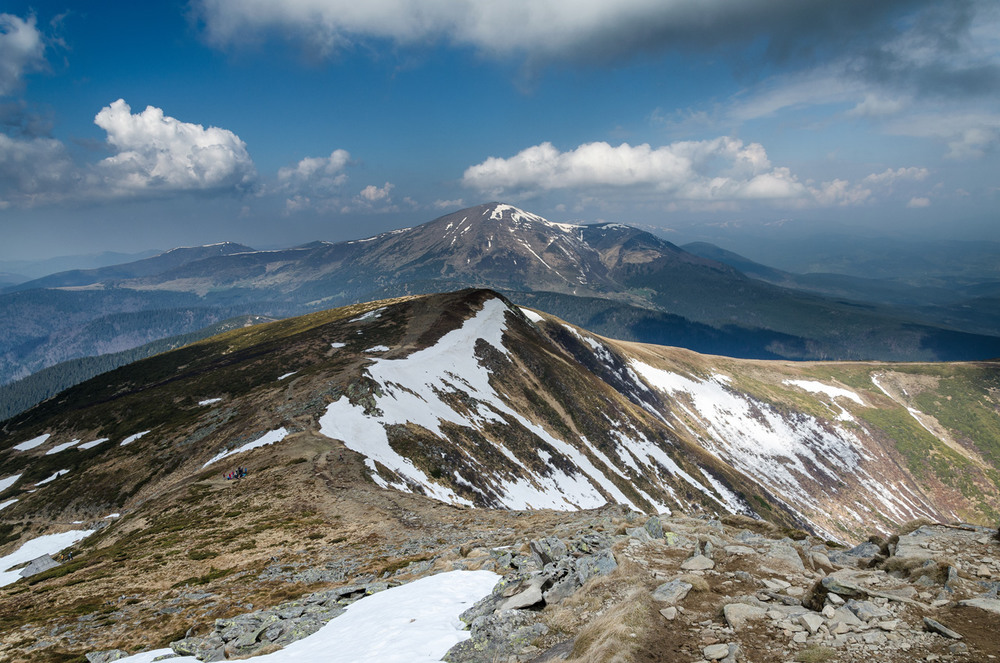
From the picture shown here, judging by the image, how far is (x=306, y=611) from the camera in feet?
62.0

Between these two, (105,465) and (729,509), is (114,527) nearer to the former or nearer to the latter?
(105,465)

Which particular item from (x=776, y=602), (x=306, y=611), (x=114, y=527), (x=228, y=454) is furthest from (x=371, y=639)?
(x=228, y=454)

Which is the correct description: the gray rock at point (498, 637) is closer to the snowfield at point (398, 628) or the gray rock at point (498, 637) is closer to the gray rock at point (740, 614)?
the snowfield at point (398, 628)

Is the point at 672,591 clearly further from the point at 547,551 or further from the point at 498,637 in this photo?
the point at 547,551

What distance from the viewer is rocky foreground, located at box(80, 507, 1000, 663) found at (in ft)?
33.2

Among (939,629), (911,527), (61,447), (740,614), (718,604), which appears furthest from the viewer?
(61,447)

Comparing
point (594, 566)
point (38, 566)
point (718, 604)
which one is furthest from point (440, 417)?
point (718, 604)

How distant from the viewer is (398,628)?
14781mm

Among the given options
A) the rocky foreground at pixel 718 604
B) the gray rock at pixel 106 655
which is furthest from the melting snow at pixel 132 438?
the rocky foreground at pixel 718 604

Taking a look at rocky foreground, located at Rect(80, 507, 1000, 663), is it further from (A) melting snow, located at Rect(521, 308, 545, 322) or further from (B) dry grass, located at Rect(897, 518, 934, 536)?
(A) melting snow, located at Rect(521, 308, 545, 322)

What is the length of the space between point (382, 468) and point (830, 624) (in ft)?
145

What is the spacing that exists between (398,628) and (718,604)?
1000 cm

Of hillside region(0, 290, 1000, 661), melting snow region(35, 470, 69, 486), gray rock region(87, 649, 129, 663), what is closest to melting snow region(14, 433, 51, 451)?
hillside region(0, 290, 1000, 661)

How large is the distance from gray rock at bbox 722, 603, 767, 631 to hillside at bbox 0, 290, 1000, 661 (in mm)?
8956
